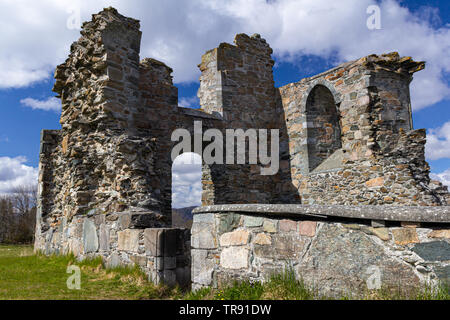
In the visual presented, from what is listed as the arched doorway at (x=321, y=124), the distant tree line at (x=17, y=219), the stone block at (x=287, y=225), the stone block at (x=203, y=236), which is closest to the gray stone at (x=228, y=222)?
the stone block at (x=203, y=236)

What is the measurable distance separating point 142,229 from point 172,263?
731 mm

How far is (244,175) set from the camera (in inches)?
454

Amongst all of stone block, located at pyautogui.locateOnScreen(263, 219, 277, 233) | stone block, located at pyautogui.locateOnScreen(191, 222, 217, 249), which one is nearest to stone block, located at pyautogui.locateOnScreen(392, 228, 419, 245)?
stone block, located at pyautogui.locateOnScreen(263, 219, 277, 233)

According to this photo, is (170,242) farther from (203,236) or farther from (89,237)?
(89,237)

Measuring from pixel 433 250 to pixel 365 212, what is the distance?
48 cm

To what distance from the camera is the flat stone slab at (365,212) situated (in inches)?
90.7

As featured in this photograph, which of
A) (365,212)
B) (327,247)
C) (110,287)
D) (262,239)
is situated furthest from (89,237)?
(365,212)

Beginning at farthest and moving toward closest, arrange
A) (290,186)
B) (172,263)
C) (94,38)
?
1. (290,186)
2. (94,38)
3. (172,263)

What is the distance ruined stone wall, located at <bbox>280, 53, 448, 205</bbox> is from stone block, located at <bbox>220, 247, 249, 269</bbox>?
6.60 metres

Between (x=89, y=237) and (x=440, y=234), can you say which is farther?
(x=89, y=237)

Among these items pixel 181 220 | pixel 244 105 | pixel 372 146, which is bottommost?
pixel 181 220

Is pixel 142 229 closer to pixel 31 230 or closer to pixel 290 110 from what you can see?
pixel 290 110

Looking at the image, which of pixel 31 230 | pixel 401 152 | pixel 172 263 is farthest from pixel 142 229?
pixel 31 230

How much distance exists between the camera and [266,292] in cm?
298
